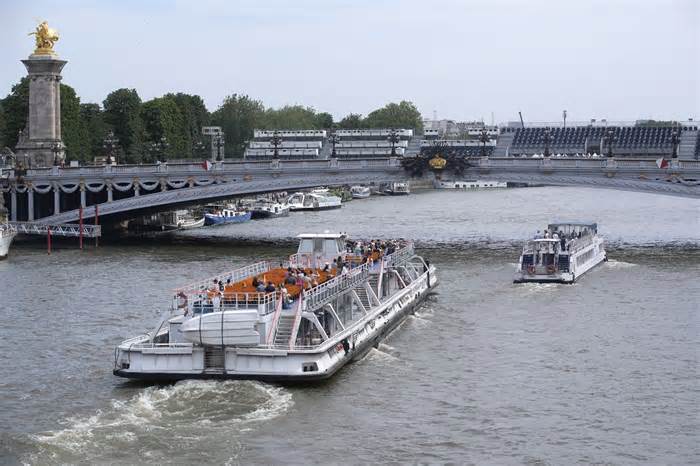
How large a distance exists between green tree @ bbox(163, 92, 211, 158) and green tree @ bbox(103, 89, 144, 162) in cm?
962

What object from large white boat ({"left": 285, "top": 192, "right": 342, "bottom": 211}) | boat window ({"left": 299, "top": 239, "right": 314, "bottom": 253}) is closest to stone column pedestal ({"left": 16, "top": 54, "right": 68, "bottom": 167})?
large white boat ({"left": 285, "top": 192, "right": 342, "bottom": 211})

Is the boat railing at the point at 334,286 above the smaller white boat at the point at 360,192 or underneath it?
above

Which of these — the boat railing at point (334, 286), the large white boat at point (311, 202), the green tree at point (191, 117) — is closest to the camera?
the boat railing at point (334, 286)

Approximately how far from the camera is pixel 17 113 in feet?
409

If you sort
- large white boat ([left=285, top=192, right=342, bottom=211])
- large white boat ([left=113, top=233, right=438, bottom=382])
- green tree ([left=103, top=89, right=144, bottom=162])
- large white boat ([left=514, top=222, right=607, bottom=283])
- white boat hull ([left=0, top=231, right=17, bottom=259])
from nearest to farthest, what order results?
large white boat ([left=113, top=233, right=438, bottom=382])
large white boat ([left=514, top=222, right=607, bottom=283])
white boat hull ([left=0, top=231, right=17, bottom=259])
large white boat ([left=285, top=192, right=342, bottom=211])
green tree ([left=103, top=89, right=144, bottom=162])

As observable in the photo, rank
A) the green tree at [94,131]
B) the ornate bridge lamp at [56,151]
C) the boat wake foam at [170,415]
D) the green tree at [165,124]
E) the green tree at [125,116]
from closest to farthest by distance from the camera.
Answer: the boat wake foam at [170,415] → the ornate bridge lamp at [56,151] → the green tree at [94,131] → the green tree at [125,116] → the green tree at [165,124]

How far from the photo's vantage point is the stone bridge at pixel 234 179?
250ft

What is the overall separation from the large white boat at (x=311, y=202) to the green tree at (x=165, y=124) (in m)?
15.4

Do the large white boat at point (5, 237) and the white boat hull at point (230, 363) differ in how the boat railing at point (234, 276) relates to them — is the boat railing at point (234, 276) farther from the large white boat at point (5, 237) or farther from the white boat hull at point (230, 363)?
the large white boat at point (5, 237)

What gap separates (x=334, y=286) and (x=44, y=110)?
56.3 metres

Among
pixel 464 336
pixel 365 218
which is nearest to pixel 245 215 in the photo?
pixel 365 218

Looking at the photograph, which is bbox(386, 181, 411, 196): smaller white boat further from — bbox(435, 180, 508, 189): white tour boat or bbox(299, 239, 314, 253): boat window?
bbox(299, 239, 314, 253): boat window

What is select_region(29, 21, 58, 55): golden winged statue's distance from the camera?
93.8m

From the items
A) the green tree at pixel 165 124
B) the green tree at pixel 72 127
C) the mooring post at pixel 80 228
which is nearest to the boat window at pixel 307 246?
the mooring post at pixel 80 228
